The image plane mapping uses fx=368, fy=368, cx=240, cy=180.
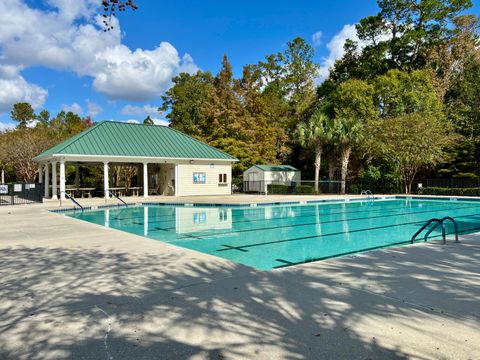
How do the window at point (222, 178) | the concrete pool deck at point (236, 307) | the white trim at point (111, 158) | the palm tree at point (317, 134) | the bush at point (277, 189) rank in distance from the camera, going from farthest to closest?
1. the bush at point (277, 189)
2. the palm tree at point (317, 134)
3. the window at point (222, 178)
4. the white trim at point (111, 158)
5. the concrete pool deck at point (236, 307)

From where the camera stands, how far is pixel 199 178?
27.2 metres

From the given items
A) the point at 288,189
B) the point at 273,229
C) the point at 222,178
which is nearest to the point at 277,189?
the point at 288,189

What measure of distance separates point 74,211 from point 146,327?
15.5 m

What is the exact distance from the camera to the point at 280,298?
4207 mm

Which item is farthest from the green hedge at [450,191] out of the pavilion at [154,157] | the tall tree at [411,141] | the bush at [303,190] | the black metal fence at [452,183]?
the pavilion at [154,157]

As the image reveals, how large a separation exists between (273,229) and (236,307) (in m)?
8.33

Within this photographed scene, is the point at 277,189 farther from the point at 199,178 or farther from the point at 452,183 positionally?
the point at 452,183

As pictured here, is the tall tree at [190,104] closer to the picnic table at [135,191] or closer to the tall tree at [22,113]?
the picnic table at [135,191]

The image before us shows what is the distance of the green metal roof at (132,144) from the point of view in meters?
23.0

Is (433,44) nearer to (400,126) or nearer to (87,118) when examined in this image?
(400,126)

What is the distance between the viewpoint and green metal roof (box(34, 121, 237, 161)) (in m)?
23.0

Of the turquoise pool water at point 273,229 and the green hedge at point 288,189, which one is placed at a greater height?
the green hedge at point 288,189

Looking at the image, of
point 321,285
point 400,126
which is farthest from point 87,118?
point 321,285

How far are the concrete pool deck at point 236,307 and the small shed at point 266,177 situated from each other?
2376 centimetres
